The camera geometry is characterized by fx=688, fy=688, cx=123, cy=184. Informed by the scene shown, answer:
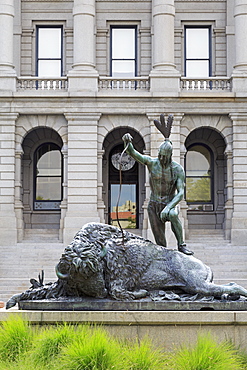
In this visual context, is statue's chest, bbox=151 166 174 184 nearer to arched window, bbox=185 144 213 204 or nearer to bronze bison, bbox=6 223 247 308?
bronze bison, bbox=6 223 247 308

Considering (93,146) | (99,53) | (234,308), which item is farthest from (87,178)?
(234,308)

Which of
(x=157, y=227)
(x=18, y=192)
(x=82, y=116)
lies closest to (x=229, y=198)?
(x=82, y=116)

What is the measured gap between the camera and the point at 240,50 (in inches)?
1328

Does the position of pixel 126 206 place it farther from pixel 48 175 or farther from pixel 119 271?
pixel 119 271

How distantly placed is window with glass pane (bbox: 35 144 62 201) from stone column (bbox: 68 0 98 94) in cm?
502

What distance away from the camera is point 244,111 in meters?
33.4

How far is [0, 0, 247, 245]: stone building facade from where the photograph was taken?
109 feet

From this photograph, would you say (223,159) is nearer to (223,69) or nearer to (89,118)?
(223,69)

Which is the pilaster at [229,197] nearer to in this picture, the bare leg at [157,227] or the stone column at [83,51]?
the stone column at [83,51]

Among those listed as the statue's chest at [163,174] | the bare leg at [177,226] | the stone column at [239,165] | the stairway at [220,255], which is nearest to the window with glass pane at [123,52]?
the stone column at [239,165]

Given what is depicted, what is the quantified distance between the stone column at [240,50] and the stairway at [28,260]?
456 inches

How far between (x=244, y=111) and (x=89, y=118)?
297 inches

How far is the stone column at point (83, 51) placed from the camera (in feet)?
110

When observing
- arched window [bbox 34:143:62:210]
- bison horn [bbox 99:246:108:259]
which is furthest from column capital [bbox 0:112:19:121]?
bison horn [bbox 99:246:108:259]
